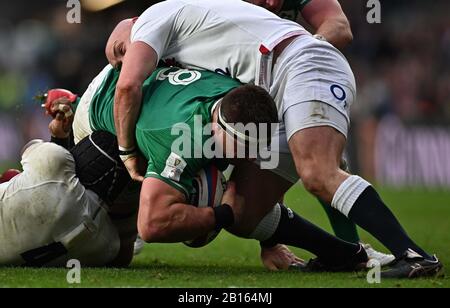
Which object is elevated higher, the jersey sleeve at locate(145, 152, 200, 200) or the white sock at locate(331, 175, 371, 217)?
the jersey sleeve at locate(145, 152, 200, 200)

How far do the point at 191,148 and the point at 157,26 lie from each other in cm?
88

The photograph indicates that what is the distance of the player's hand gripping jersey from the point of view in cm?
562

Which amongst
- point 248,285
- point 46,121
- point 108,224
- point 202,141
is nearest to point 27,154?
point 108,224

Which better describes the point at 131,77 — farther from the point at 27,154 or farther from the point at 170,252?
the point at 170,252

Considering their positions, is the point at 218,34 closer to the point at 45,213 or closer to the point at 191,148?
the point at 191,148

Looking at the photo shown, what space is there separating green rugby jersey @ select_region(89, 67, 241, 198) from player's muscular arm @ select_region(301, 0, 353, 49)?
3.30 ft

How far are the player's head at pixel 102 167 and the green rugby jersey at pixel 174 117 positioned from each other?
0.15 m

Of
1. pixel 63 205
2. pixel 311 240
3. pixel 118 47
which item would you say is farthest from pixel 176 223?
pixel 118 47

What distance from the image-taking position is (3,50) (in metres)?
21.5

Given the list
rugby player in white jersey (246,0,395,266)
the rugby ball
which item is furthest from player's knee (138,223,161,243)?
rugby player in white jersey (246,0,395,266)

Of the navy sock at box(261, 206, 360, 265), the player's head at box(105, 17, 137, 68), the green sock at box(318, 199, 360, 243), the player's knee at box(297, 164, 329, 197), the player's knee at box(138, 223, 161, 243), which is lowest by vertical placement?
the green sock at box(318, 199, 360, 243)

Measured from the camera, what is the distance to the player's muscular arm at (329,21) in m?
6.79

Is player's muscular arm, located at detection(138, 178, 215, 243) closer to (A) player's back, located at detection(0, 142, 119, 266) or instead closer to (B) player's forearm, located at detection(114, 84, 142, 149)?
(B) player's forearm, located at detection(114, 84, 142, 149)

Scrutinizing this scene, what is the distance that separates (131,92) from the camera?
5.80 meters
